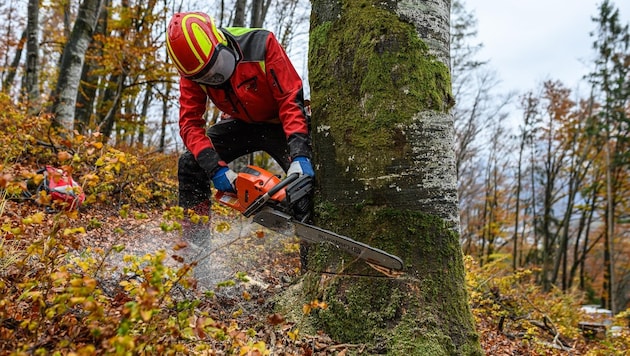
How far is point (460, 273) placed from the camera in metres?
2.11

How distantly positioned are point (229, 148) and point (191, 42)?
44.2 inches

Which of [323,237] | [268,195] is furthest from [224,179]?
[323,237]

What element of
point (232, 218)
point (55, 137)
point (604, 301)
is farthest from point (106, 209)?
point (604, 301)

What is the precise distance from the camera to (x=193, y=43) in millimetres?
2742

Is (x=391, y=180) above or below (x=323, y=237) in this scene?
above

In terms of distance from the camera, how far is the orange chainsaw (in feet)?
6.68

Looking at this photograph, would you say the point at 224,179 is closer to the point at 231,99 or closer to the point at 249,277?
the point at 231,99

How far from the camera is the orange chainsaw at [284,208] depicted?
2.04 meters

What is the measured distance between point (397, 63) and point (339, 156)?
0.54 metres

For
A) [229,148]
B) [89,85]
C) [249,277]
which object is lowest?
[249,277]

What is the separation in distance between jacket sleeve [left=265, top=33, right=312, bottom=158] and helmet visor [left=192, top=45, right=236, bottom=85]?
25 cm

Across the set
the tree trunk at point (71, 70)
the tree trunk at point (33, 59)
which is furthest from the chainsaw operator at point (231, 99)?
the tree trunk at point (33, 59)

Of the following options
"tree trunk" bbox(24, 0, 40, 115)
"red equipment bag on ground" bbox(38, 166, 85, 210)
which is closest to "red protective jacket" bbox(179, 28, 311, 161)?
"red equipment bag on ground" bbox(38, 166, 85, 210)

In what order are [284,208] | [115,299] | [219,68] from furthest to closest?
[219,68]
[284,208]
[115,299]
